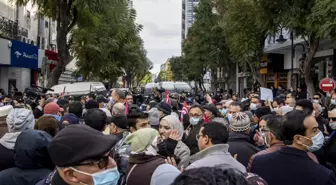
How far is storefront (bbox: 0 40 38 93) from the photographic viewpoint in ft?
70.5

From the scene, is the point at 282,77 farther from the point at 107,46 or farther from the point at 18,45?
the point at 18,45

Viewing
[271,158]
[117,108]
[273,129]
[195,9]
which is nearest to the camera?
[271,158]

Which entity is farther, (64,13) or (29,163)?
(64,13)

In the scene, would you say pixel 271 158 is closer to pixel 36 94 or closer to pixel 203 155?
pixel 203 155

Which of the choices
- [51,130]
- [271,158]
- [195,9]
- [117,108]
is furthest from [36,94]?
[195,9]

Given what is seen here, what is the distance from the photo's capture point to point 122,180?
13.3 feet

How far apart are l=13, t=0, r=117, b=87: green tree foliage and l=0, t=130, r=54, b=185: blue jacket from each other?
15232 millimetres

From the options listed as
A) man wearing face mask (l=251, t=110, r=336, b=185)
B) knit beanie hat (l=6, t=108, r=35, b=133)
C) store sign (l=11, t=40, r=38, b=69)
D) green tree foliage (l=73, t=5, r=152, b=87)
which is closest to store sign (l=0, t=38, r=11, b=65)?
store sign (l=11, t=40, r=38, b=69)

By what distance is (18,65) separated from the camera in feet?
72.9

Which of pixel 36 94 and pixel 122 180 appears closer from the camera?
pixel 122 180

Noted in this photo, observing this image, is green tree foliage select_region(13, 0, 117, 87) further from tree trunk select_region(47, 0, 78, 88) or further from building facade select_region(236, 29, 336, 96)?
building facade select_region(236, 29, 336, 96)

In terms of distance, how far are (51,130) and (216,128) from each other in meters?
2.19

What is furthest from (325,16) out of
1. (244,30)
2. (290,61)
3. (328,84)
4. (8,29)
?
(8,29)

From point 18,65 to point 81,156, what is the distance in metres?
21.1
